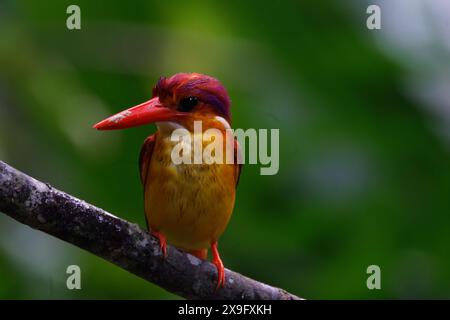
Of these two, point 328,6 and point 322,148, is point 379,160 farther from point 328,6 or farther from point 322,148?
point 328,6

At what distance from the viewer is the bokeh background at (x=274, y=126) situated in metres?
4.99

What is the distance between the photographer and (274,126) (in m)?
5.43

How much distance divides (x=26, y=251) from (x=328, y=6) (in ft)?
7.29

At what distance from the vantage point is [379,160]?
18.9 feet

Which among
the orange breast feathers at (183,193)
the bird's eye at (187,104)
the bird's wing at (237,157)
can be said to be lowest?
the orange breast feathers at (183,193)

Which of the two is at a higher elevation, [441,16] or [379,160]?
[441,16]

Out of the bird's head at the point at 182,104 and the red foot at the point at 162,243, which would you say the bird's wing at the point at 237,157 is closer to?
the bird's head at the point at 182,104

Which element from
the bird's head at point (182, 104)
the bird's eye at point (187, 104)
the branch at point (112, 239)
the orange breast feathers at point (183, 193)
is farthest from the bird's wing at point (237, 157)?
→ the branch at point (112, 239)

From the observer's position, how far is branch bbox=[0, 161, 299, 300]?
3553 mm

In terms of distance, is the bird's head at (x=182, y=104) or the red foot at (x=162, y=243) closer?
the red foot at (x=162, y=243)

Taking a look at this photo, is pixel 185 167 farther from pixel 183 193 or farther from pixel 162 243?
pixel 162 243

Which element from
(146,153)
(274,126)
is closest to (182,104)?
(146,153)

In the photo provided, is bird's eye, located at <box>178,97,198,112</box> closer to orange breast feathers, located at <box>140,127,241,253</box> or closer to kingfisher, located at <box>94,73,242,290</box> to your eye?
Answer: kingfisher, located at <box>94,73,242,290</box>

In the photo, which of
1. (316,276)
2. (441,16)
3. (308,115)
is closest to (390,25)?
(441,16)
